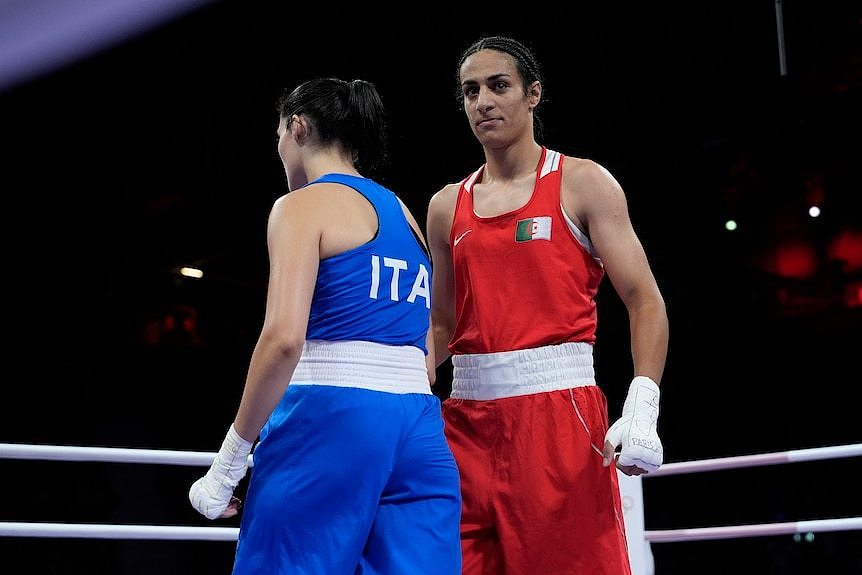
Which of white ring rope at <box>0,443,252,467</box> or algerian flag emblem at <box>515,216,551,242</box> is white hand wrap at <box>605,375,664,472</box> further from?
white ring rope at <box>0,443,252,467</box>

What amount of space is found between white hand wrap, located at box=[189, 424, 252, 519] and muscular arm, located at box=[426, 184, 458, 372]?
65cm

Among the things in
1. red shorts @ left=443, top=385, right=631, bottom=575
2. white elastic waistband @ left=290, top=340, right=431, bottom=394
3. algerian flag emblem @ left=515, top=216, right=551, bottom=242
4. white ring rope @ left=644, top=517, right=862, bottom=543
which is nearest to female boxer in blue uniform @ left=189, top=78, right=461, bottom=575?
white elastic waistband @ left=290, top=340, right=431, bottom=394

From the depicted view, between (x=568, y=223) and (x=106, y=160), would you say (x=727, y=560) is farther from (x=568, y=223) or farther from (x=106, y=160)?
(x=568, y=223)

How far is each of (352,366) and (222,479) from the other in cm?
26

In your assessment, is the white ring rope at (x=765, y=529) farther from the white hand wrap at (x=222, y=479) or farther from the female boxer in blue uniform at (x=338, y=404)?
the white hand wrap at (x=222, y=479)

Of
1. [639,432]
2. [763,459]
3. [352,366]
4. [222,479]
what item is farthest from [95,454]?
[763,459]

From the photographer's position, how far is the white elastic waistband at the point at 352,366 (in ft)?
4.75

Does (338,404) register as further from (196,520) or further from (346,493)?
(196,520)

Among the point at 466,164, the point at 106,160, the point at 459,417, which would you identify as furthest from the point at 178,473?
the point at 459,417

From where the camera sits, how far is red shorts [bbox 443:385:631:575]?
5.51 feet

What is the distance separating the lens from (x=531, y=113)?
2.04m

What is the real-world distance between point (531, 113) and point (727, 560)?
24.2ft

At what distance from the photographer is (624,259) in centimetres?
177

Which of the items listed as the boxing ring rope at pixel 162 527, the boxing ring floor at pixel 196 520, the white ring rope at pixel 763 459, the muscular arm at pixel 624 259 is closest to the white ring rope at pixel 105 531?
the boxing ring rope at pixel 162 527
